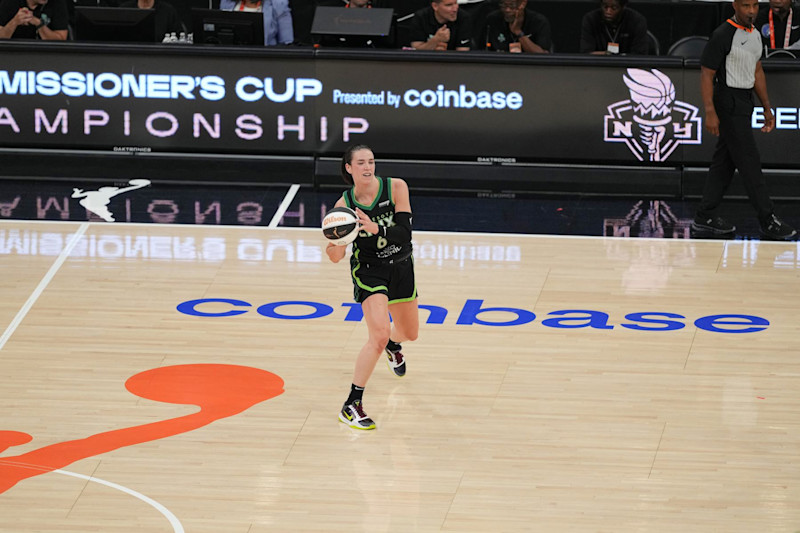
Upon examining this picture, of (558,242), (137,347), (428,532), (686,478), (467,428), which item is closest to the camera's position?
(428,532)

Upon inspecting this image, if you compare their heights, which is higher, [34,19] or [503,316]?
[34,19]

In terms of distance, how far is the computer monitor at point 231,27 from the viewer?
1381cm

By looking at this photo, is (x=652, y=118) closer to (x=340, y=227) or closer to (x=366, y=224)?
(x=366, y=224)

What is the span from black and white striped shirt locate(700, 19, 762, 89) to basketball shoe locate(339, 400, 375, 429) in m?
5.59

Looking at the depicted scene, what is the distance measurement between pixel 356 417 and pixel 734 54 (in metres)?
5.84

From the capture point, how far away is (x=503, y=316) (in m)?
9.70

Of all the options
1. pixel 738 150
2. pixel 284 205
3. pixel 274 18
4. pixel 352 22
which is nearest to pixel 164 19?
pixel 274 18

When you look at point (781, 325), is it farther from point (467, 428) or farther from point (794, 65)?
point (794, 65)

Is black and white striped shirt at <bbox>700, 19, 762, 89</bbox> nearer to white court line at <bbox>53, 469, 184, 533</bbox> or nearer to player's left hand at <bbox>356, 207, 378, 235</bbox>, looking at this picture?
player's left hand at <bbox>356, 207, 378, 235</bbox>

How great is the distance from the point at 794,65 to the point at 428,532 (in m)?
8.43

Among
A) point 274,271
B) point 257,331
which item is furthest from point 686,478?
point 274,271

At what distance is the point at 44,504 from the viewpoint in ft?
21.5

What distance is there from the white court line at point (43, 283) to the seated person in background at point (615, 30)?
19.8ft

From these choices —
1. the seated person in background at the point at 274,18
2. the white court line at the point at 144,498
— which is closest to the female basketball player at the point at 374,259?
the white court line at the point at 144,498
